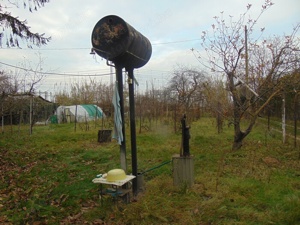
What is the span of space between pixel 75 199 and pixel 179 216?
1711mm

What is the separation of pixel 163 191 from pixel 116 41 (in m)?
2.38

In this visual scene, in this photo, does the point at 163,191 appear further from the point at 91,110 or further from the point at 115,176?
the point at 91,110

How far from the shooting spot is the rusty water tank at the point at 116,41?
3615mm

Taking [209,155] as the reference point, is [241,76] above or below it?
above

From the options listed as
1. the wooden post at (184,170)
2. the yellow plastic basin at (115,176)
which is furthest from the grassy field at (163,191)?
the yellow plastic basin at (115,176)

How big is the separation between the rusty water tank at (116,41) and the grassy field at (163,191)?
2.08 metres

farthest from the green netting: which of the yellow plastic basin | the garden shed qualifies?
the yellow plastic basin

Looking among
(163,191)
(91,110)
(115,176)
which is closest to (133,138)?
(115,176)

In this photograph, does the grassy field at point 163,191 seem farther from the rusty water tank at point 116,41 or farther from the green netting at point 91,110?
the green netting at point 91,110

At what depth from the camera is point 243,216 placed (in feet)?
10.3

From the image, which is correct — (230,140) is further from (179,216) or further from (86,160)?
(179,216)

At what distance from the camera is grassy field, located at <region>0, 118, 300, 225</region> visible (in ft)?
10.6

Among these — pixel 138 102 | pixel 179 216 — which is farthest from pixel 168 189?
pixel 138 102

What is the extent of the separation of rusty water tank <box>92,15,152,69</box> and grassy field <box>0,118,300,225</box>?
6.84ft
